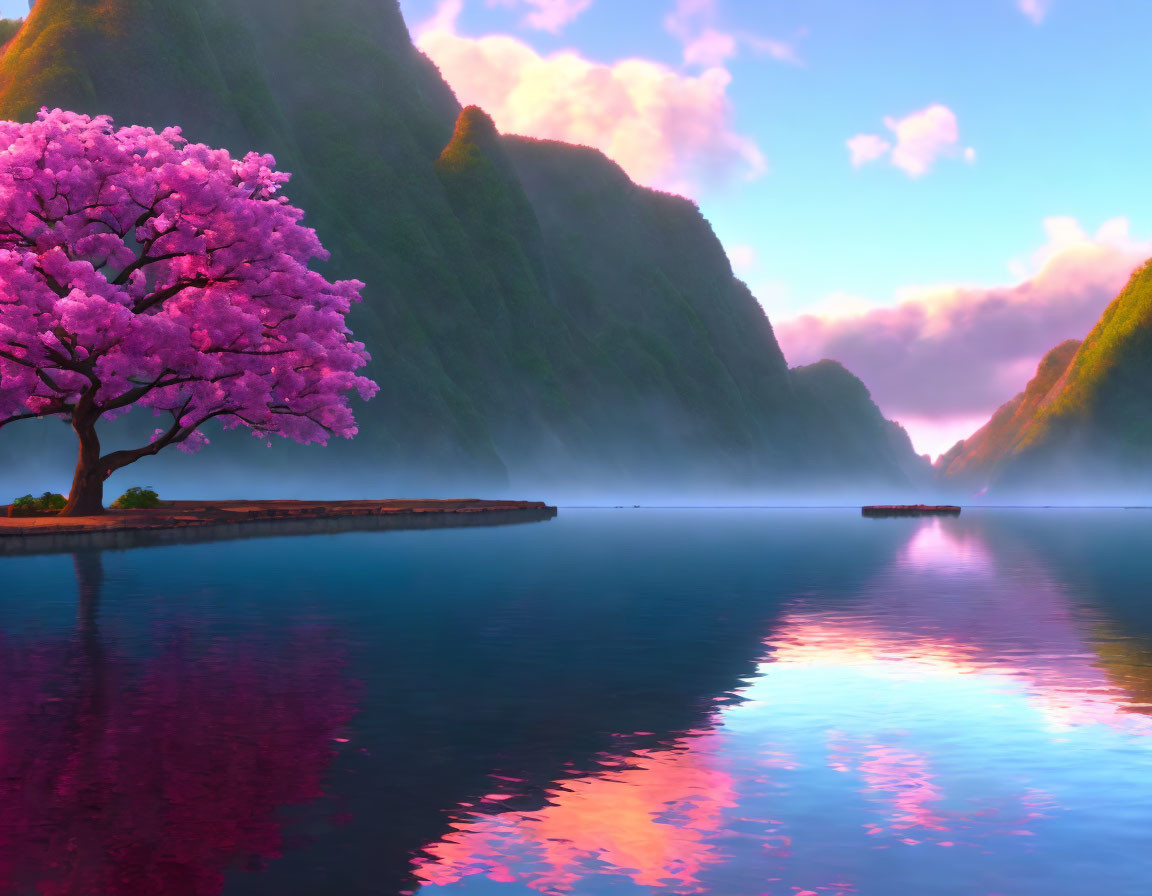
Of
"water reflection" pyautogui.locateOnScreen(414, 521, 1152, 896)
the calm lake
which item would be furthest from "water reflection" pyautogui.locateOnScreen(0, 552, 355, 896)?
"water reflection" pyautogui.locateOnScreen(414, 521, 1152, 896)

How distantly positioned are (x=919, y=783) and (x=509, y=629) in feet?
44.6

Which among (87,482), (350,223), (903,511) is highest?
(350,223)

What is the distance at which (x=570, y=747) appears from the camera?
1291cm

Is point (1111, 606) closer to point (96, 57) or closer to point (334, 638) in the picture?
point (334, 638)

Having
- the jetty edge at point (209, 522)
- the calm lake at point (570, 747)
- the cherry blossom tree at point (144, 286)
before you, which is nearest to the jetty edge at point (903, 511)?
the jetty edge at point (209, 522)

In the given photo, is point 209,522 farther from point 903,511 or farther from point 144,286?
point 903,511

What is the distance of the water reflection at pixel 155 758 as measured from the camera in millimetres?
8797

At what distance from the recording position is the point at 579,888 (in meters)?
8.25

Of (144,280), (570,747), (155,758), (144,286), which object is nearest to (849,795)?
(570,747)

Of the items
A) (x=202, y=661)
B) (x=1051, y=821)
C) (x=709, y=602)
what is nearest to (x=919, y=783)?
(x=1051, y=821)

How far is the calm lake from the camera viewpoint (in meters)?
8.73

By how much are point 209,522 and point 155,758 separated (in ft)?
160

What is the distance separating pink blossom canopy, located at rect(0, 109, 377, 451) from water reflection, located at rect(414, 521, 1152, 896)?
39.0 metres

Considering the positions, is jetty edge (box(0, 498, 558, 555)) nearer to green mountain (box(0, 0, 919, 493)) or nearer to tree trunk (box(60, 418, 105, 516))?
tree trunk (box(60, 418, 105, 516))
